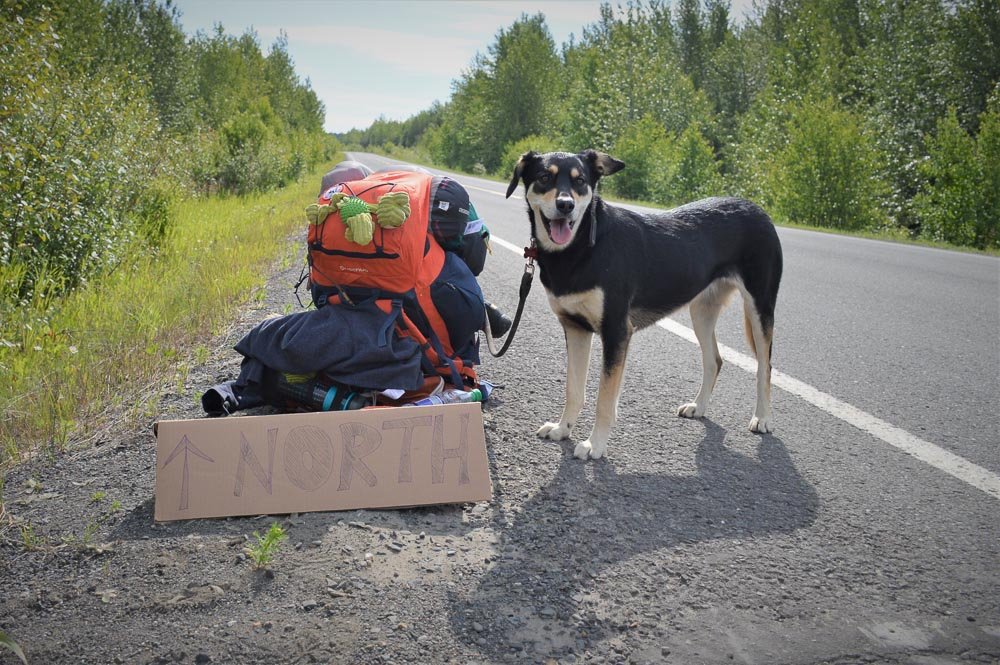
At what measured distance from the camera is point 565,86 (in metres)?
58.0

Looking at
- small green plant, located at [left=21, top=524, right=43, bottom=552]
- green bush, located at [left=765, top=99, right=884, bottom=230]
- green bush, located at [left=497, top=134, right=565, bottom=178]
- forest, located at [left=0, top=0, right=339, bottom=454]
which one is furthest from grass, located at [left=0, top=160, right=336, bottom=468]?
green bush, located at [left=497, top=134, right=565, bottom=178]

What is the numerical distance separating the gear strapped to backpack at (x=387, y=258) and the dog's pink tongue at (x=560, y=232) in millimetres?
771

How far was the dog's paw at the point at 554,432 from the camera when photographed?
143 inches

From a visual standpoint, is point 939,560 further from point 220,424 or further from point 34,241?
point 34,241

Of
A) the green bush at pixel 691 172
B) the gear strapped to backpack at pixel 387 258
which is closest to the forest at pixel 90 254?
the gear strapped to backpack at pixel 387 258

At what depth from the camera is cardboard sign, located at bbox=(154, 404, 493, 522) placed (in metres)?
2.81

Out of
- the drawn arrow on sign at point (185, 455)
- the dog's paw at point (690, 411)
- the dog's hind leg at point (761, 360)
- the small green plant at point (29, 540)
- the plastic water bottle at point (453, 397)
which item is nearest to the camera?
the small green plant at point (29, 540)

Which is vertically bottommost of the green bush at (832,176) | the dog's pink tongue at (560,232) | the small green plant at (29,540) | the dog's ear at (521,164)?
the small green plant at (29,540)

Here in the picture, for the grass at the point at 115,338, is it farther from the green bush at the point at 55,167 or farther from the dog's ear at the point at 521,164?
the dog's ear at the point at 521,164

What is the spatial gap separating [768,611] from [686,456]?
1.25m

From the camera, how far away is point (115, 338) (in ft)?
17.5

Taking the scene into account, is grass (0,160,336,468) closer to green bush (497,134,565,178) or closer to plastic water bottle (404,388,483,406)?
plastic water bottle (404,388,483,406)

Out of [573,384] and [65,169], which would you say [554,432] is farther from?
[65,169]

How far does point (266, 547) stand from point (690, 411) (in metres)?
2.51
